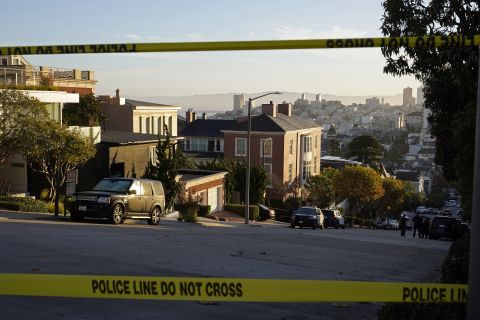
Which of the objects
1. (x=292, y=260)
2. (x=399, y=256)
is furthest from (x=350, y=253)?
(x=292, y=260)

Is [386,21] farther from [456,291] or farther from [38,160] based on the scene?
[456,291]

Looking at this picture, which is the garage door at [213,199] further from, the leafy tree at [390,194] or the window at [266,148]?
the leafy tree at [390,194]

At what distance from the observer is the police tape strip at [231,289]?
390 cm

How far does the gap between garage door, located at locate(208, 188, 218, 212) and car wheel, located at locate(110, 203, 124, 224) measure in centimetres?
2599

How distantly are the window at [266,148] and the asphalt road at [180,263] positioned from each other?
47711 mm

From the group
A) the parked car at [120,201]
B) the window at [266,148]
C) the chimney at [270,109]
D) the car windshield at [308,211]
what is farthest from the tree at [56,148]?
the chimney at [270,109]

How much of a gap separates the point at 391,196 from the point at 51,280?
3041 inches

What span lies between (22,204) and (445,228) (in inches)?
859

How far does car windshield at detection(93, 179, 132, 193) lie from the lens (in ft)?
71.9

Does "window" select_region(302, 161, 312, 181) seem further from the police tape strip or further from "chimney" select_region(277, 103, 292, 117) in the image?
the police tape strip

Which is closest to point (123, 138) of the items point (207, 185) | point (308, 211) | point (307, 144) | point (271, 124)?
point (207, 185)

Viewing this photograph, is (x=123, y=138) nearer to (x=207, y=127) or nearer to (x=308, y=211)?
(x=308, y=211)

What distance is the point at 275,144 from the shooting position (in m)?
67.9

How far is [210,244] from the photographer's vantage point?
51.9 feet
